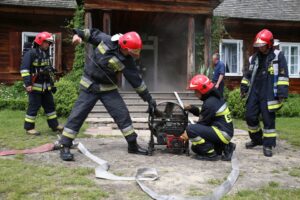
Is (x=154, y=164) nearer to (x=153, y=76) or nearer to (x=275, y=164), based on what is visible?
(x=275, y=164)

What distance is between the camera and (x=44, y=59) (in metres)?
7.19

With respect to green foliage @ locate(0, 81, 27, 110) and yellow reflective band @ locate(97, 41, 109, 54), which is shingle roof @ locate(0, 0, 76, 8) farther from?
yellow reflective band @ locate(97, 41, 109, 54)

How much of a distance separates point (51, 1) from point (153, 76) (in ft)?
17.1

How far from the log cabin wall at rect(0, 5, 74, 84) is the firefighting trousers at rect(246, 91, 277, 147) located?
9631 mm

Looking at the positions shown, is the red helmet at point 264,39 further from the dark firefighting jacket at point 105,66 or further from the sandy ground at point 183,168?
the dark firefighting jacket at point 105,66

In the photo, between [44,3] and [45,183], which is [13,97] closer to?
[44,3]

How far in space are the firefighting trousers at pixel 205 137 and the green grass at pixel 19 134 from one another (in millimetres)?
2747

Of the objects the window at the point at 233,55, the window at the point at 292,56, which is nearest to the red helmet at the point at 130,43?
the window at the point at 233,55

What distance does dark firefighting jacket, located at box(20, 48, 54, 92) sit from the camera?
697cm

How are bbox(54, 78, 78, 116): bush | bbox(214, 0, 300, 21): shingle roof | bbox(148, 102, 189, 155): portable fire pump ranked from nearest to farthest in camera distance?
1. bbox(148, 102, 189, 155): portable fire pump
2. bbox(54, 78, 78, 116): bush
3. bbox(214, 0, 300, 21): shingle roof

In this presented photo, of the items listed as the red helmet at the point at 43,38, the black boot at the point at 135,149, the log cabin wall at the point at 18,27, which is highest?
the log cabin wall at the point at 18,27

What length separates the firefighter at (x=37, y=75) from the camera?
275 inches

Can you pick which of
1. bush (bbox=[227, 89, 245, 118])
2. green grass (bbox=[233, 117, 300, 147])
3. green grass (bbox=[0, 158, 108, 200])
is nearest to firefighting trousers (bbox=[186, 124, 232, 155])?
green grass (bbox=[0, 158, 108, 200])

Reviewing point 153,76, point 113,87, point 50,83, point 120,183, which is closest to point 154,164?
point 120,183
